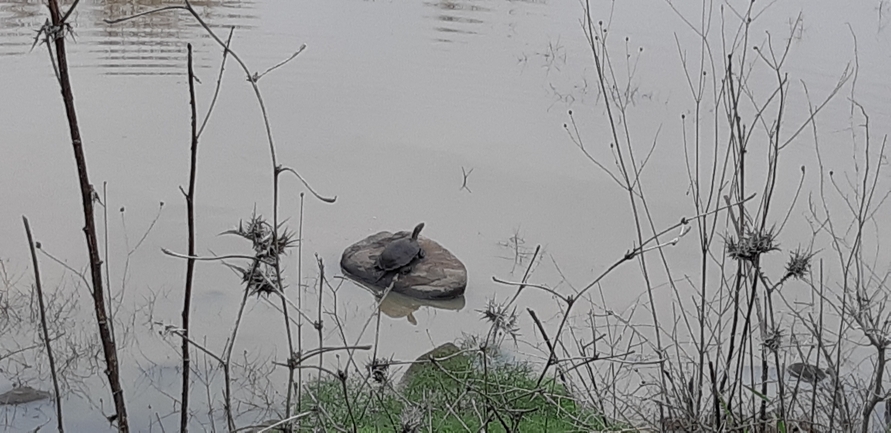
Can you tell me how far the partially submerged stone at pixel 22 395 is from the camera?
3768mm

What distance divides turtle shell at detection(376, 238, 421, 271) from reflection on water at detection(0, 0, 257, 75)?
402cm

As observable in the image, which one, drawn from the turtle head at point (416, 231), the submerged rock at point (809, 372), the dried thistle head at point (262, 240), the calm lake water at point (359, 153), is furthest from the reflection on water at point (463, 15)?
the dried thistle head at point (262, 240)

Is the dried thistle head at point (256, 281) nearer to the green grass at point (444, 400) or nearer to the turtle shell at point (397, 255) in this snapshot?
the green grass at point (444, 400)

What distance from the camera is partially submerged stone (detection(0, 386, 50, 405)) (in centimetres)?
377

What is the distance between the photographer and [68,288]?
187 inches

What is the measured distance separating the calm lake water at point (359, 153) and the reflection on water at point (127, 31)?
44mm

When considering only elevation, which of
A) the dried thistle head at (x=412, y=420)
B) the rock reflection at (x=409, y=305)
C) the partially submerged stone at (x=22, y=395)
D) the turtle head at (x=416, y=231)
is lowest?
the partially submerged stone at (x=22, y=395)

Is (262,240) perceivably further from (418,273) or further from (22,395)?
(418,273)

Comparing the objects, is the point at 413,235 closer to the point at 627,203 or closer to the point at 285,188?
the point at 285,188

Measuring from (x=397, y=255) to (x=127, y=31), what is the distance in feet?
19.5

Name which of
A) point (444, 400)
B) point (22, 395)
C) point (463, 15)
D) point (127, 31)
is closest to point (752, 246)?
point (444, 400)

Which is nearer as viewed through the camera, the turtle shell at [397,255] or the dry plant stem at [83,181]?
the dry plant stem at [83,181]

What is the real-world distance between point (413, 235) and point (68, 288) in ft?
6.55

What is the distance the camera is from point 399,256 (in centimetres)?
515
